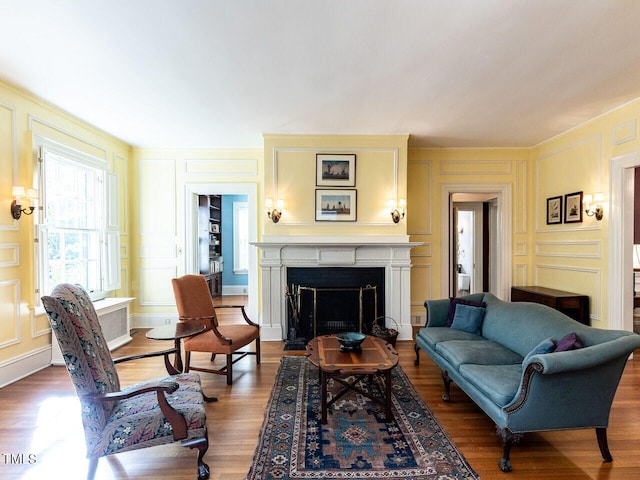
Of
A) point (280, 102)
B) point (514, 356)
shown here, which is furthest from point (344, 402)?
point (280, 102)

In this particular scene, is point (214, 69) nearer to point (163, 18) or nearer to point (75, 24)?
point (163, 18)

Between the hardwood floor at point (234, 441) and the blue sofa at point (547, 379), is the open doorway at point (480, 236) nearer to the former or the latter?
the hardwood floor at point (234, 441)

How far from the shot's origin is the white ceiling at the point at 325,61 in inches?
77.5

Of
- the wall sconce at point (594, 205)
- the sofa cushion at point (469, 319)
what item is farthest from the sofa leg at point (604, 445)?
the wall sconce at point (594, 205)

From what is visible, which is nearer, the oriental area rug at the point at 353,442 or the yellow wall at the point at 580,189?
the oriental area rug at the point at 353,442

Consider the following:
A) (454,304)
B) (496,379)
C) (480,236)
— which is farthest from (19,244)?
(480,236)

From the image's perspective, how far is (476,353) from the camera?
245cm

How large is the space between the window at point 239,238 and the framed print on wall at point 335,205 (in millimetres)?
3910

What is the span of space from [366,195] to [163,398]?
3.31 metres

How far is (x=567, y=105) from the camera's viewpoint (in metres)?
3.35

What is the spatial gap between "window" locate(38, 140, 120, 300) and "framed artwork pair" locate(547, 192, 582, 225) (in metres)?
6.25

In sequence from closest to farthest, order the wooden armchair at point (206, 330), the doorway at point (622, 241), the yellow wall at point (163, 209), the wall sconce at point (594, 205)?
the wooden armchair at point (206, 330) < the doorway at point (622, 241) < the wall sconce at point (594, 205) < the yellow wall at point (163, 209)

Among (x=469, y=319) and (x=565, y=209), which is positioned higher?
(x=565, y=209)

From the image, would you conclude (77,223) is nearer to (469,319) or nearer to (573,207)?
(469,319)
